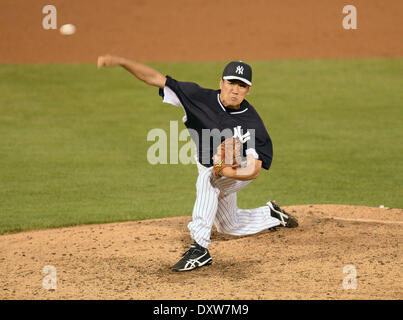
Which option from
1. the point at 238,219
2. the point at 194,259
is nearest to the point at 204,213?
the point at 194,259

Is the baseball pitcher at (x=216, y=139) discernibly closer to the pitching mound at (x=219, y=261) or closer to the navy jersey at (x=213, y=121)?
the navy jersey at (x=213, y=121)

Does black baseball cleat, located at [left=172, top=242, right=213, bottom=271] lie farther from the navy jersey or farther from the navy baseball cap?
the navy baseball cap

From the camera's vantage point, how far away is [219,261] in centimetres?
515

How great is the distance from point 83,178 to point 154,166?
105 centimetres

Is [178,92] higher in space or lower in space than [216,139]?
higher

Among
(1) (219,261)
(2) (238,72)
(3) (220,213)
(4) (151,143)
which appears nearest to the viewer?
(2) (238,72)

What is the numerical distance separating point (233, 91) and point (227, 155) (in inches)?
20.3

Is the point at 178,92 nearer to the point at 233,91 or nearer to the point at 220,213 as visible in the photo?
the point at 233,91

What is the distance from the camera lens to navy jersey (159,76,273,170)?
510 centimetres

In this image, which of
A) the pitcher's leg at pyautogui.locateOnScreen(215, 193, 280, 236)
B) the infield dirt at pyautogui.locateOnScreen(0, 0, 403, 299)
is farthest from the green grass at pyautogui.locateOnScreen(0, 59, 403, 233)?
the pitcher's leg at pyautogui.locateOnScreen(215, 193, 280, 236)

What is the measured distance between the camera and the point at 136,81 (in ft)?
44.5

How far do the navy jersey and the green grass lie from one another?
76.9 inches

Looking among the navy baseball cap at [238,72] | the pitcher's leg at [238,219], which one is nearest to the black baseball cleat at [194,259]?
the pitcher's leg at [238,219]

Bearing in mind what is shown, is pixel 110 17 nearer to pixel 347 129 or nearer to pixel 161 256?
pixel 347 129
